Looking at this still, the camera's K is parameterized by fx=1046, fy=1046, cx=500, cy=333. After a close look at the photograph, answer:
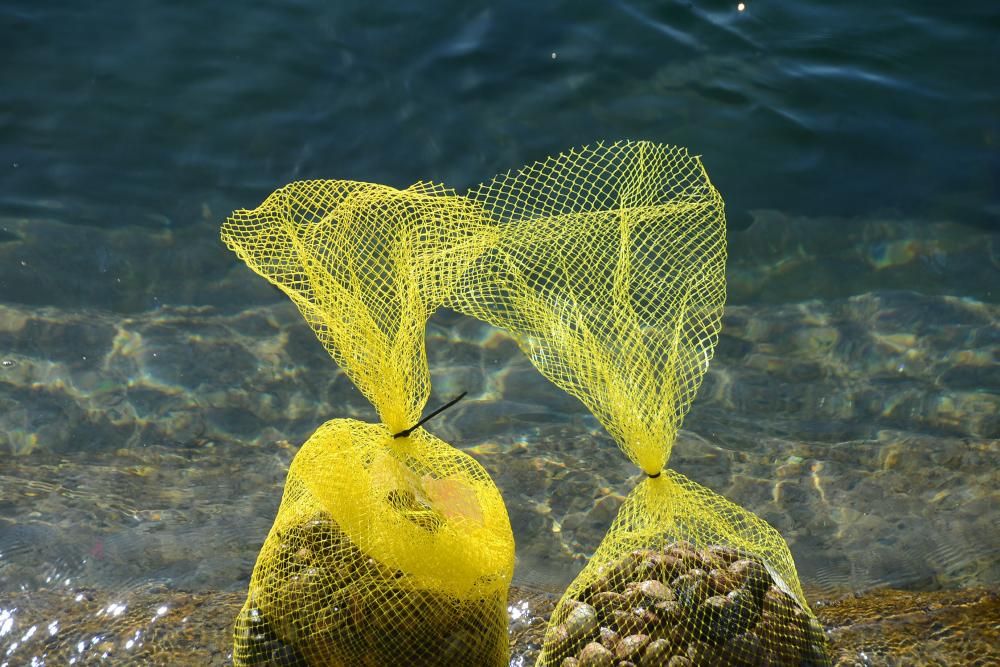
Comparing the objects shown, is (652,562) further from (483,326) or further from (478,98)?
(478,98)

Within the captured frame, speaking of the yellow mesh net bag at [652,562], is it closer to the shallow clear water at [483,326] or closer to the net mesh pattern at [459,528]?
the net mesh pattern at [459,528]

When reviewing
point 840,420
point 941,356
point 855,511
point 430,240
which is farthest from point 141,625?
point 941,356

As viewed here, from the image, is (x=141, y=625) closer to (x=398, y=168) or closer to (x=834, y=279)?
(x=398, y=168)

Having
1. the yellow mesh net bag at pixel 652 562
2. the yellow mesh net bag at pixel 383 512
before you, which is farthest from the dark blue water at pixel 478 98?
the yellow mesh net bag at pixel 652 562

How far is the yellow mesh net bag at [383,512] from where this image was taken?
310 centimetres

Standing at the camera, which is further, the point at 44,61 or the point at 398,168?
the point at 44,61

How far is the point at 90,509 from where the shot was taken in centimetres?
484

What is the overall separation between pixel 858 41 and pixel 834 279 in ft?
8.00

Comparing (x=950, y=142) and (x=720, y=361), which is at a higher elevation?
(x=950, y=142)

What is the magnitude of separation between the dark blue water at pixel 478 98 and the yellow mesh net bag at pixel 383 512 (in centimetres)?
344

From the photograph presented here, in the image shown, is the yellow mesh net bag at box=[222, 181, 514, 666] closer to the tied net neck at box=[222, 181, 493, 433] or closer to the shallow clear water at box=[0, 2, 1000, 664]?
the tied net neck at box=[222, 181, 493, 433]

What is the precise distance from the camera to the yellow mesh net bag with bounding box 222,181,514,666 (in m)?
3.10

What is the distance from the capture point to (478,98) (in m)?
7.31

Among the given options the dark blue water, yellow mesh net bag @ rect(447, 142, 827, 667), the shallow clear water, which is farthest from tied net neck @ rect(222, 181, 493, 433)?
the dark blue water
